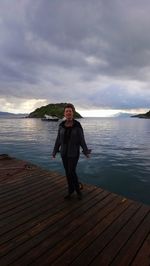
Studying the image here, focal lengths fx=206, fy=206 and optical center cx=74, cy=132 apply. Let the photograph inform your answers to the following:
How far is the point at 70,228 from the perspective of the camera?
468 cm

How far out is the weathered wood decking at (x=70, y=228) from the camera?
380 centimetres

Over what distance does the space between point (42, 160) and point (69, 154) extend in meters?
12.2

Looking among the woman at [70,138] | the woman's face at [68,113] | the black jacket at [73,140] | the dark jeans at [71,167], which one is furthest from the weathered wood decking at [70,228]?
the woman's face at [68,113]

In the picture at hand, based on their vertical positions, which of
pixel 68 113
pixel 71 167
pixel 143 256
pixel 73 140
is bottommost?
pixel 143 256


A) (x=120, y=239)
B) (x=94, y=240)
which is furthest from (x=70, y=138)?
(x=120, y=239)

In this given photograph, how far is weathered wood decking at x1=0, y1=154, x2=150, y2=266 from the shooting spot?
380 centimetres

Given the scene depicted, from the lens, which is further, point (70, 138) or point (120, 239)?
point (70, 138)

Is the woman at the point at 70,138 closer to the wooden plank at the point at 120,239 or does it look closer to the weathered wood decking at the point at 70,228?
the weathered wood decking at the point at 70,228

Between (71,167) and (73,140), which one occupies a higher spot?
(73,140)

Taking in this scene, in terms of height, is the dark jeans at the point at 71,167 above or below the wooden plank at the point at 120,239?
above

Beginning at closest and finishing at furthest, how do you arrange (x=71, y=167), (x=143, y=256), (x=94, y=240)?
(x=143, y=256) < (x=94, y=240) < (x=71, y=167)

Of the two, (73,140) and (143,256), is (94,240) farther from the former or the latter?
(73,140)

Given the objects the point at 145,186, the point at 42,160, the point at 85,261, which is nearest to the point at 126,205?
the point at 85,261

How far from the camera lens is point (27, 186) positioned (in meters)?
7.32
